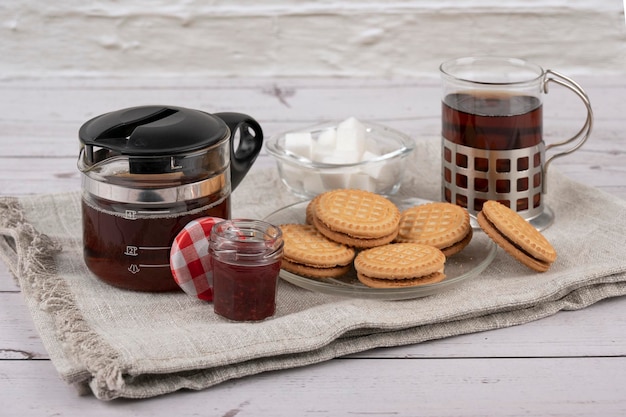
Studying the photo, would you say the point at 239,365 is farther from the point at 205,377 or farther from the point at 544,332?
the point at 544,332

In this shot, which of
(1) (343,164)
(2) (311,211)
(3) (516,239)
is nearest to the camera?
(3) (516,239)

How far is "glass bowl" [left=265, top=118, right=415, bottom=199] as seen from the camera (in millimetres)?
1831

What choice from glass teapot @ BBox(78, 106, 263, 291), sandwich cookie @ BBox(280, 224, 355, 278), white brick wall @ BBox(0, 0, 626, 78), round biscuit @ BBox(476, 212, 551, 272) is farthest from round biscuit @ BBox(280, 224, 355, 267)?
white brick wall @ BBox(0, 0, 626, 78)

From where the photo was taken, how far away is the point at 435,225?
1.60 metres

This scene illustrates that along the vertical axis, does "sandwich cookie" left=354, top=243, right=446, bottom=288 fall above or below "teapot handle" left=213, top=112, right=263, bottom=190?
below

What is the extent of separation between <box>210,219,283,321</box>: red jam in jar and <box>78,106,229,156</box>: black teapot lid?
137mm

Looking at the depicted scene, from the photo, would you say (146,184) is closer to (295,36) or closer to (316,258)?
(316,258)

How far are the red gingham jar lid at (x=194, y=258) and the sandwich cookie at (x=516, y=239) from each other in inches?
17.8

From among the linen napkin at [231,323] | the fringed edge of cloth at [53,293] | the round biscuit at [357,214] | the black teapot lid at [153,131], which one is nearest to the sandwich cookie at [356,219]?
the round biscuit at [357,214]

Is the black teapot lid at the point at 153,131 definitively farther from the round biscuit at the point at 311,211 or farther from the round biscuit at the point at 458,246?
the round biscuit at the point at 458,246

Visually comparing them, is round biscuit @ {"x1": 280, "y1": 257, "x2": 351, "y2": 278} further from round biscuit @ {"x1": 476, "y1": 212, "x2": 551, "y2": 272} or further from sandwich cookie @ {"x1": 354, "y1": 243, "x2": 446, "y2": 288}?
round biscuit @ {"x1": 476, "y1": 212, "x2": 551, "y2": 272}

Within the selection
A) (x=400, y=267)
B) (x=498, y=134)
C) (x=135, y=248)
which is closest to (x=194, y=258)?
(x=135, y=248)

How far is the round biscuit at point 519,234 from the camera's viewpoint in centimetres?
152

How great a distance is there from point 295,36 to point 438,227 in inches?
60.3
